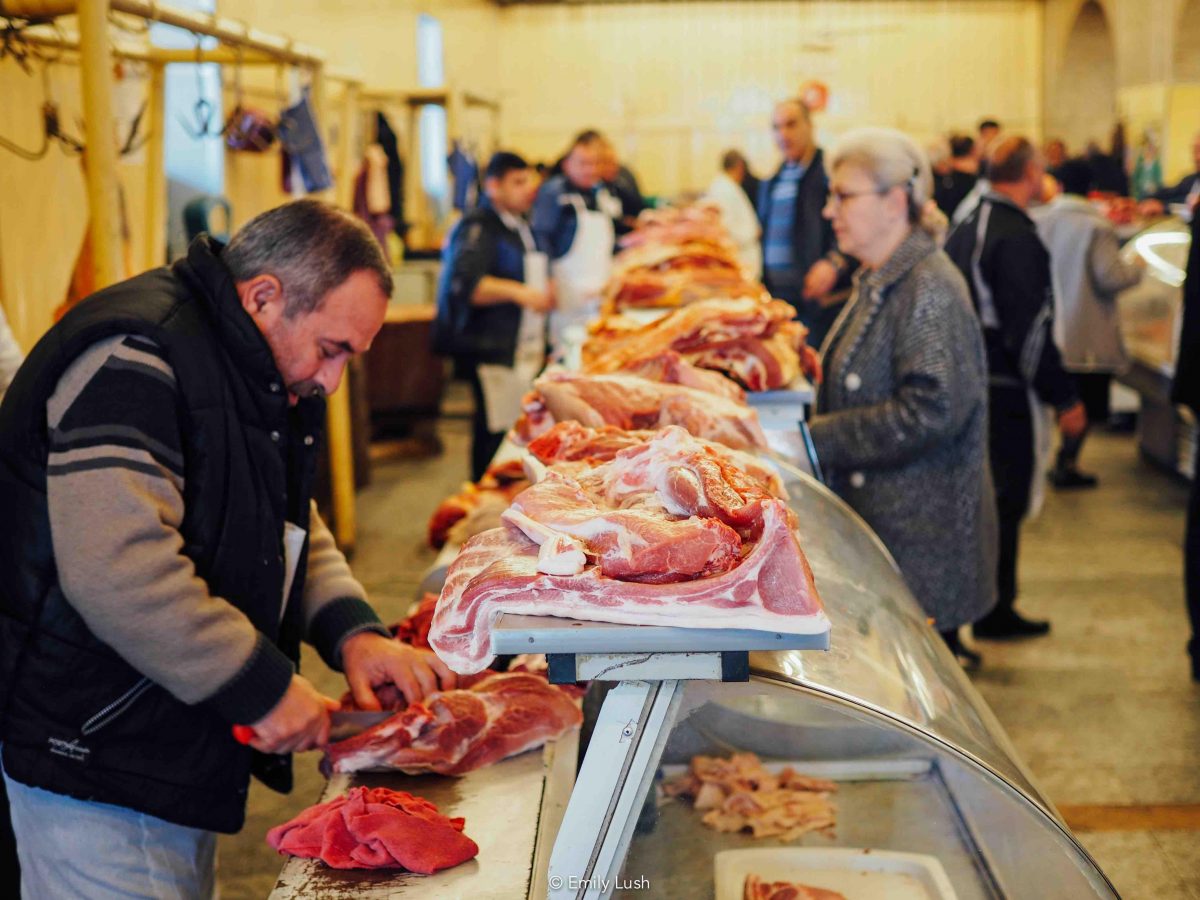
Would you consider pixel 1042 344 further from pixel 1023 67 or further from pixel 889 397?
pixel 1023 67

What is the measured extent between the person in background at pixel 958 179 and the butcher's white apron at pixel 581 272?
5360 mm

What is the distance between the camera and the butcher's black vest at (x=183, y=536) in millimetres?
2131

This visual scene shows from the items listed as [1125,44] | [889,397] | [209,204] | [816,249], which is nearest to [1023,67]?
[1125,44]

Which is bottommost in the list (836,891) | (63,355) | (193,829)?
(836,891)

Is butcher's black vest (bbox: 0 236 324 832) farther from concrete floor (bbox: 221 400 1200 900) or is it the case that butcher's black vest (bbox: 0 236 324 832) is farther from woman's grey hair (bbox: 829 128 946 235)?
woman's grey hair (bbox: 829 128 946 235)

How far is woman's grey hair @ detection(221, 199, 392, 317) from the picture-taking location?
7.25 feet

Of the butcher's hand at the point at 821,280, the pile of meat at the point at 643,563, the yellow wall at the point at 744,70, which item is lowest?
the pile of meat at the point at 643,563

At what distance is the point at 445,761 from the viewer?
87.7 inches

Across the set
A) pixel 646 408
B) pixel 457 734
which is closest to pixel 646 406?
pixel 646 408

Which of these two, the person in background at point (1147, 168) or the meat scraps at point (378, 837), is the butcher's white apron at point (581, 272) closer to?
the meat scraps at point (378, 837)

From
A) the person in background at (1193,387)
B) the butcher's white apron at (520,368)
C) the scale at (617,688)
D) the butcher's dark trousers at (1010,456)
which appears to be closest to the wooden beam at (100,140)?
the scale at (617,688)

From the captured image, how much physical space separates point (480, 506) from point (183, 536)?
4.15 ft

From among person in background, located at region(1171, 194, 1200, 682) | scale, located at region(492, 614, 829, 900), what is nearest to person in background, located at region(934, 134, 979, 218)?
person in background, located at region(1171, 194, 1200, 682)

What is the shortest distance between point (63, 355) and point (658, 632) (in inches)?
46.6
